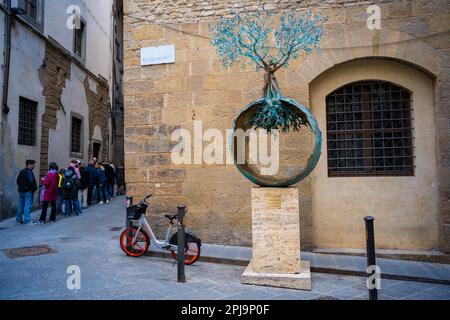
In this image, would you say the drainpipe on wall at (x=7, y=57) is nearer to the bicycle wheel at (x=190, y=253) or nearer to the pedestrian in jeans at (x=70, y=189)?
the pedestrian in jeans at (x=70, y=189)

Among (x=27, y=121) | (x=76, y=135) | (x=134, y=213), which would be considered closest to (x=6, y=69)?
(x=27, y=121)

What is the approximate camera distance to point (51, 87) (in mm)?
11375

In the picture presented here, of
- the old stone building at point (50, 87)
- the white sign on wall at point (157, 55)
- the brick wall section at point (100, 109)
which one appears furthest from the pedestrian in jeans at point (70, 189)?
the brick wall section at point (100, 109)

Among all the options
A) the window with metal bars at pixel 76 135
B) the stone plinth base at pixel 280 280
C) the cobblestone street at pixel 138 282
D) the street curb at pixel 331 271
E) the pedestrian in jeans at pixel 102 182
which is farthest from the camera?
the window with metal bars at pixel 76 135

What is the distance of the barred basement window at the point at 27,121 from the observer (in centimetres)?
989

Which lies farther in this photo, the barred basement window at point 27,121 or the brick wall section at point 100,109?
the brick wall section at point 100,109

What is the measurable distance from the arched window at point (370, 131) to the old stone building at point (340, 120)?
18 millimetres

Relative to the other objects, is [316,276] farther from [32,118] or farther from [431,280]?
[32,118]

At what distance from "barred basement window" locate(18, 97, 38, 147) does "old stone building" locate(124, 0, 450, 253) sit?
511cm

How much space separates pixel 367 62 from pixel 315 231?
3.20m

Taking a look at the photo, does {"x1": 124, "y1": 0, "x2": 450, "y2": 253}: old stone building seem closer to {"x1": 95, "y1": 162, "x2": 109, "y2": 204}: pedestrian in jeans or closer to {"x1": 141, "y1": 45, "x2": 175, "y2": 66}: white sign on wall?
{"x1": 141, "y1": 45, "x2": 175, "y2": 66}: white sign on wall

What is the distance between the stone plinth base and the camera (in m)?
4.13

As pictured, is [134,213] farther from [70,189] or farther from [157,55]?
[70,189]

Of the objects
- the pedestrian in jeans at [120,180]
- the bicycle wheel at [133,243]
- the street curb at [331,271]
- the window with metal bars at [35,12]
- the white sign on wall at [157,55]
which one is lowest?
the street curb at [331,271]
